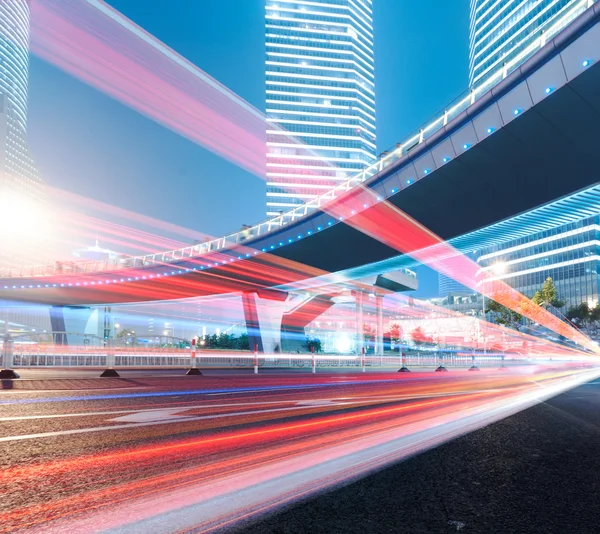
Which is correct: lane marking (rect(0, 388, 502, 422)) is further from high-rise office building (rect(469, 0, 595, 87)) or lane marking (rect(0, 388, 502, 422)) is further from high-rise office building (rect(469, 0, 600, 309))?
high-rise office building (rect(469, 0, 595, 87))

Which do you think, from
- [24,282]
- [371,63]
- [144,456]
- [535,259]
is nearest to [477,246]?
[144,456]

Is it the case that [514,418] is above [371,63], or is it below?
below

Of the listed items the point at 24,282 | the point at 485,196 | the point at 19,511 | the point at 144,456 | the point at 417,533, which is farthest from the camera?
the point at 24,282

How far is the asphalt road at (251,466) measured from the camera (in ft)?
8.77

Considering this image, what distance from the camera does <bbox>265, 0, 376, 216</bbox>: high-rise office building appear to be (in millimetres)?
155500

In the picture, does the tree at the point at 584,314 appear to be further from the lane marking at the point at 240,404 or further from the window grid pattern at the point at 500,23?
the lane marking at the point at 240,404

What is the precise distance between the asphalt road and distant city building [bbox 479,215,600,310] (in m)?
90.7

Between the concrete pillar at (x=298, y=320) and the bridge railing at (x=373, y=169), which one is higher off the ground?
the bridge railing at (x=373, y=169)

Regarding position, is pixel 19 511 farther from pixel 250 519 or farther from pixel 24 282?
pixel 24 282

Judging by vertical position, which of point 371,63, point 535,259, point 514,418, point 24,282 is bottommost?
point 514,418

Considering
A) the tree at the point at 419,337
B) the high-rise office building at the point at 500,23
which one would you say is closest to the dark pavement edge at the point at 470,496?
the tree at the point at 419,337

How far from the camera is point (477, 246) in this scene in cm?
4016

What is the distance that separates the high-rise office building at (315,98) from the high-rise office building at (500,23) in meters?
42.0

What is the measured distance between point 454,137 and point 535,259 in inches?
3864
